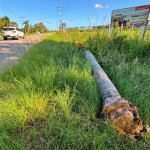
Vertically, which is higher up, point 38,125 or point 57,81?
point 57,81

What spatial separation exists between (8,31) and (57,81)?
1460 centimetres

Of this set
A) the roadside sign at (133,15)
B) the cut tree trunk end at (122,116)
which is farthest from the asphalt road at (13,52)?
the roadside sign at (133,15)

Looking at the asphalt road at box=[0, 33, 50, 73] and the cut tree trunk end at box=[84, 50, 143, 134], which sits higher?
the asphalt road at box=[0, 33, 50, 73]

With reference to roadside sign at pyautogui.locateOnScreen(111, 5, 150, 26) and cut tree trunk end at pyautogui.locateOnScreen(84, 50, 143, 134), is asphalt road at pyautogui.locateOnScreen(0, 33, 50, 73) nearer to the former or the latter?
cut tree trunk end at pyautogui.locateOnScreen(84, 50, 143, 134)

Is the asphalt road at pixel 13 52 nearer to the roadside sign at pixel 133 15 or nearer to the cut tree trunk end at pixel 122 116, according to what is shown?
the cut tree trunk end at pixel 122 116

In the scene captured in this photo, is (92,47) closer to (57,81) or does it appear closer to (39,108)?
(57,81)

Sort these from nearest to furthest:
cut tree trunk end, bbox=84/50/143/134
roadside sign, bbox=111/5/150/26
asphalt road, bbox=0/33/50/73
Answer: cut tree trunk end, bbox=84/50/143/134 → asphalt road, bbox=0/33/50/73 → roadside sign, bbox=111/5/150/26

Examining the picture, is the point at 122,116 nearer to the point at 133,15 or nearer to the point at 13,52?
the point at 13,52

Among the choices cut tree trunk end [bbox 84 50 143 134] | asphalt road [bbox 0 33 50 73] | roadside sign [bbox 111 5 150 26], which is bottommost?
cut tree trunk end [bbox 84 50 143 134]

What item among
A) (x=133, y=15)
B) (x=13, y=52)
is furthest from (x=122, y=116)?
(x=133, y=15)

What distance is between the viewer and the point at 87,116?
1.42m

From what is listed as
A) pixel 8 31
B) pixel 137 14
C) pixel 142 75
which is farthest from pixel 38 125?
pixel 8 31

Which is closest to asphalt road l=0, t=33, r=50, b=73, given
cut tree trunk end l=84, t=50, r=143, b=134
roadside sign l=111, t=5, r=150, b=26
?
cut tree trunk end l=84, t=50, r=143, b=134

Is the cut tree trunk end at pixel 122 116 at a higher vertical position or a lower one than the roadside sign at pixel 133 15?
lower
